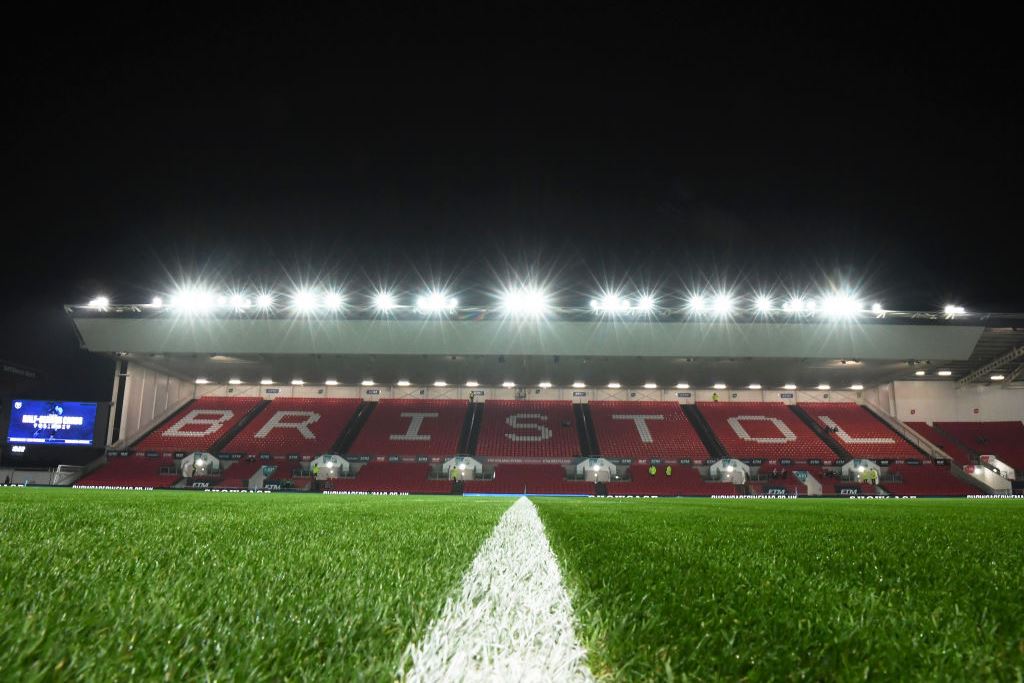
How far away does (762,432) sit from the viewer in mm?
30688

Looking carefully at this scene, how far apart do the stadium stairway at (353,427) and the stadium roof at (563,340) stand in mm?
4260

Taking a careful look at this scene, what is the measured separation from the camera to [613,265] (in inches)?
1126

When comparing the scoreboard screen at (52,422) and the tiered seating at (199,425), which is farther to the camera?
the tiered seating at (199,425)

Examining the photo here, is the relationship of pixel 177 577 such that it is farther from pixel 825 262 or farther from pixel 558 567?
pixel 825 262

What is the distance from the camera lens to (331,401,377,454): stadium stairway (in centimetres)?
2958

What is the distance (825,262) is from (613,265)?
10.1m

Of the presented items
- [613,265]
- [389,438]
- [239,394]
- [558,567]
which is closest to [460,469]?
[389,438]

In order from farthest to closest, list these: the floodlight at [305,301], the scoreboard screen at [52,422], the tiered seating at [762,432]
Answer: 1. the tiered seating at [762,432]
2. the floodlight at [305,301]
3. the scoreboard screen at [52,422]

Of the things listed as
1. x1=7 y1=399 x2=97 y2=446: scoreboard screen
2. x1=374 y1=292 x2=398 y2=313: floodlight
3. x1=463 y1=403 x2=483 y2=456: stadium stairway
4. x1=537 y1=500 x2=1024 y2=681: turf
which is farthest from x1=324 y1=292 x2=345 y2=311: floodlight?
x1=537 y1=500 x2=1024 y2=681: turf

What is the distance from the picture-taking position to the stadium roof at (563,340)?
86.2ft

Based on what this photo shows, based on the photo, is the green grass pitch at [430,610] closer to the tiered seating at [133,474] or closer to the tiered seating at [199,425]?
the tiered seating at [133,474]

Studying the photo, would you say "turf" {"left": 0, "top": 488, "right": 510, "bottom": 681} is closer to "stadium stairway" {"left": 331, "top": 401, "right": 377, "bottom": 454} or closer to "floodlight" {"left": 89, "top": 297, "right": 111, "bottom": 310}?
"stadium stairway" {"left": 331, "top": 401, "right": 377, "bottom": 454}

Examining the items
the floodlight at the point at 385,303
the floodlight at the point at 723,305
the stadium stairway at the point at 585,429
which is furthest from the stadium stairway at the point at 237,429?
the floodlight at the point at 723,305

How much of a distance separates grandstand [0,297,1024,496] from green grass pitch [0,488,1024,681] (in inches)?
929
